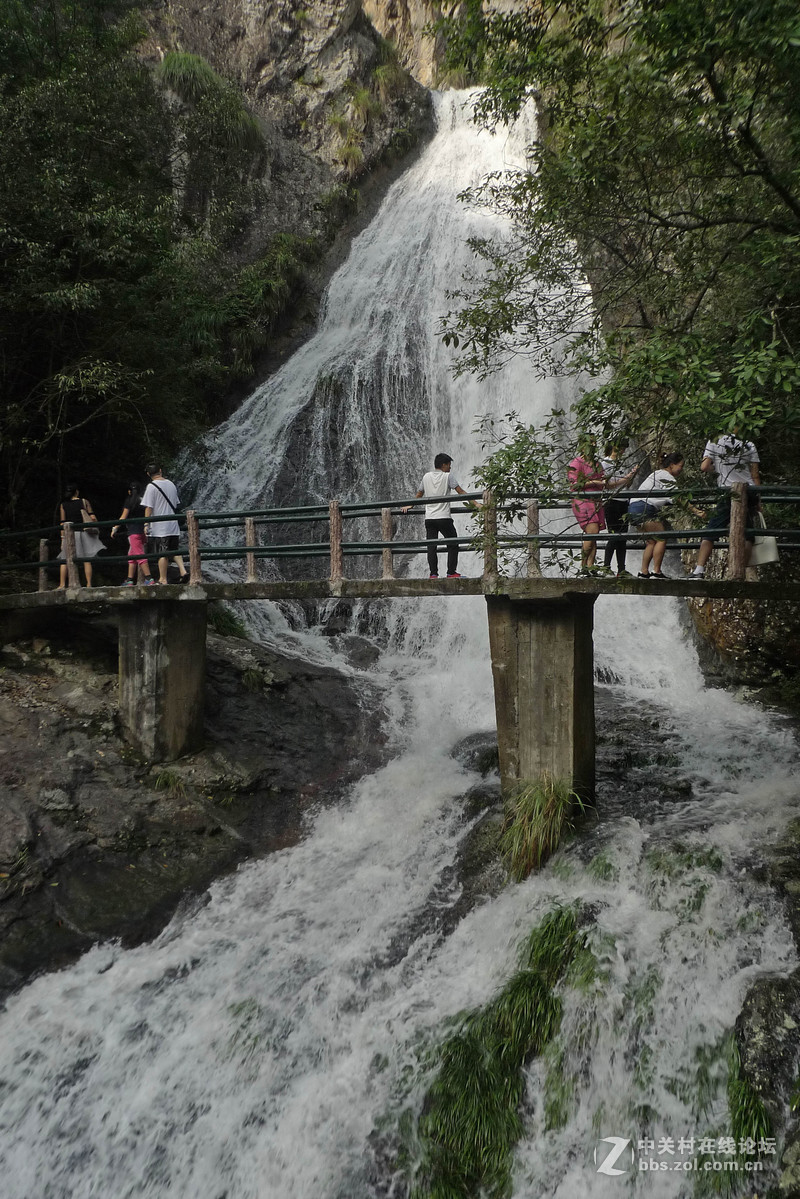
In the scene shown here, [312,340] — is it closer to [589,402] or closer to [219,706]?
[219,706]

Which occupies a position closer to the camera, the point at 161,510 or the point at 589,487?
the point at 589,487

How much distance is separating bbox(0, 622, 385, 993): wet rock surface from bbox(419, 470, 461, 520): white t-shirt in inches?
164

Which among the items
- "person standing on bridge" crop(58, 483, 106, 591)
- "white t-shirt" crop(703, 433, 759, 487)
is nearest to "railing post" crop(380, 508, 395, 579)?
"white t-shirt" crop(703, 433, 759, 487)

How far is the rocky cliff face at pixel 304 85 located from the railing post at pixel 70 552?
2035 cm

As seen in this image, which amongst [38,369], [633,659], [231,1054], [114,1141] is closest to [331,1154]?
[231,1054]

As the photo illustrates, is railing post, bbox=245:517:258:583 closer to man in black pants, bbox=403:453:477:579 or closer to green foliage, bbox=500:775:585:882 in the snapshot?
man in black pants, bbox=403:453:477:579

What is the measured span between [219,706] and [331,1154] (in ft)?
24.0

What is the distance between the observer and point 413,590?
965cm

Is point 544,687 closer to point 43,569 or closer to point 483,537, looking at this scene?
point 483,537

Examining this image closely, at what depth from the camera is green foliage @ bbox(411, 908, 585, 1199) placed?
6184mm

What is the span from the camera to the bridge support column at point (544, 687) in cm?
925

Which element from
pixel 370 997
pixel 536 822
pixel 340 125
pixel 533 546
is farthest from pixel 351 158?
pixel 370 997

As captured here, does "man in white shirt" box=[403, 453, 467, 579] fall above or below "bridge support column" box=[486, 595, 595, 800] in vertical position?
above

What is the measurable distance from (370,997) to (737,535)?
5822 millimetres
